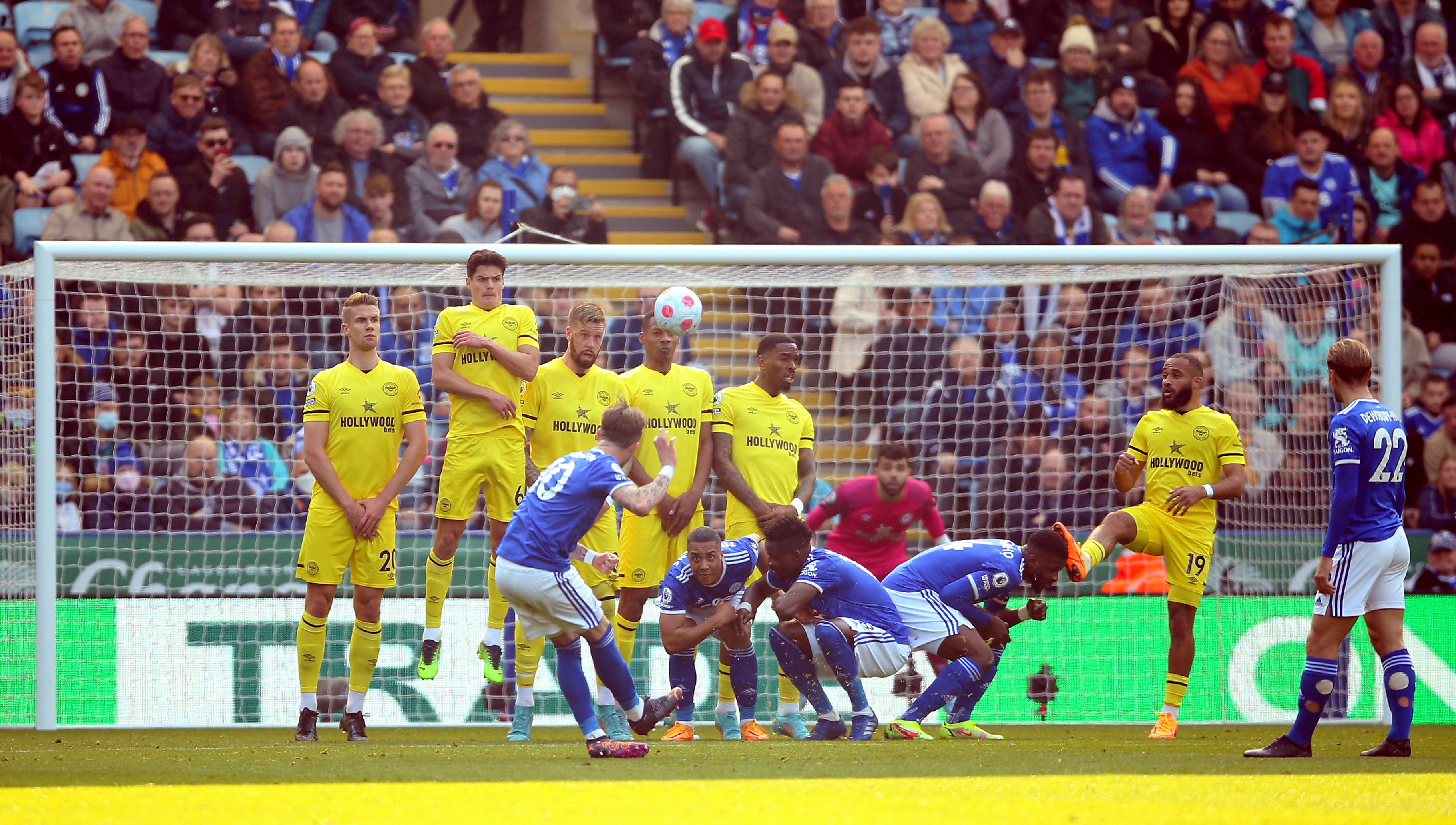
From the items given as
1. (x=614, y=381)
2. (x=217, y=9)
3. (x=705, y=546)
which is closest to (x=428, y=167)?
(x=217, y=9)

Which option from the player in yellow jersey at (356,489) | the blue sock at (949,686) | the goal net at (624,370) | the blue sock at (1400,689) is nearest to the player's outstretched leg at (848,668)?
the blue sock at (949,686)

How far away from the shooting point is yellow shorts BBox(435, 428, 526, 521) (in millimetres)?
8188

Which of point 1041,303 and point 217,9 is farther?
point 217,9

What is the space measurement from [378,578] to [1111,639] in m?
4.58

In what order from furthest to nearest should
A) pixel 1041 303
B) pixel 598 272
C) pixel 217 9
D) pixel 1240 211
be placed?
pixel 1240 211 → pixel 217 9 → pixel 1041 303 → pixel 598 272

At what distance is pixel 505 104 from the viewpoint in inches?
572

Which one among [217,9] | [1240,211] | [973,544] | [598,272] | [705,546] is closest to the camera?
[705,546]

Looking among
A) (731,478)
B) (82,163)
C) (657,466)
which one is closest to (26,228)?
(82,163)

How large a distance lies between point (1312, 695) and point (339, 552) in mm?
4546

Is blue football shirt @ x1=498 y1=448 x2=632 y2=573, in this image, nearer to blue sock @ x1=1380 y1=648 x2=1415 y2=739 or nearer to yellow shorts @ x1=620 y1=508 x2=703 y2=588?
yellow shorts @ x1=620 y1=508 x2=703 y2=588

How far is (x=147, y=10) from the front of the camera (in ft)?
42.2

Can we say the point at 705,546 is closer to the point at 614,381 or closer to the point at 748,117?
the point at 614,381

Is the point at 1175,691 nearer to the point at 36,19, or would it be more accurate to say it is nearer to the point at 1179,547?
the point at 1179,547

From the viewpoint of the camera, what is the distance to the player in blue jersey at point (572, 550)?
6.63 m
